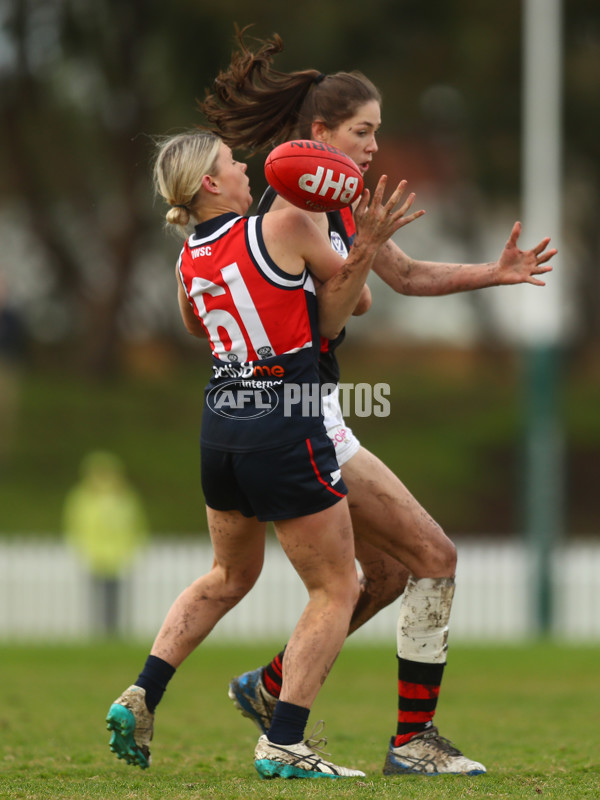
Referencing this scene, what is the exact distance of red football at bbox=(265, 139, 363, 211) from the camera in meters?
4.10

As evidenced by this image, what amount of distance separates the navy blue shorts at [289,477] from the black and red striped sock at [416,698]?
751 mm

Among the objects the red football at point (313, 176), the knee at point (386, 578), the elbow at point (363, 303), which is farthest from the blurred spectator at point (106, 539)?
the red football at point (313, 176)

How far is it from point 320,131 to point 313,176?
0.54 metres

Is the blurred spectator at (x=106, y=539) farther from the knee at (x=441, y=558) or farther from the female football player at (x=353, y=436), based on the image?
the knee at (x=441, y=558)

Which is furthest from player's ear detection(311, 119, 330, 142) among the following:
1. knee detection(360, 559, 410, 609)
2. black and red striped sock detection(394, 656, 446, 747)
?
black and red striped sock detection(394, 656, 446, 747)

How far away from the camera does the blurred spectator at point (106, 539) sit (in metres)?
14.3

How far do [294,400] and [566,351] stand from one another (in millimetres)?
25212

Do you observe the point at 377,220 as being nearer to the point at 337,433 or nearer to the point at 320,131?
the point at 320,131

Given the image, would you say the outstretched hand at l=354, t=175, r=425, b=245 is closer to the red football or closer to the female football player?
the red football

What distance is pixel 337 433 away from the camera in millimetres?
4477

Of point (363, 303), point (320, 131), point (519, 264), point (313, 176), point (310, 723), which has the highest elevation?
point (320, 131)

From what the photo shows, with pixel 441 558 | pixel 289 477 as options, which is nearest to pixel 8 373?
pixel 441 558

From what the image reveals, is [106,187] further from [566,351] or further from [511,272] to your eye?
[511,272]

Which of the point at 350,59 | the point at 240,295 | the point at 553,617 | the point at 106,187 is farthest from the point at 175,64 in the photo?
the point at 240,295
